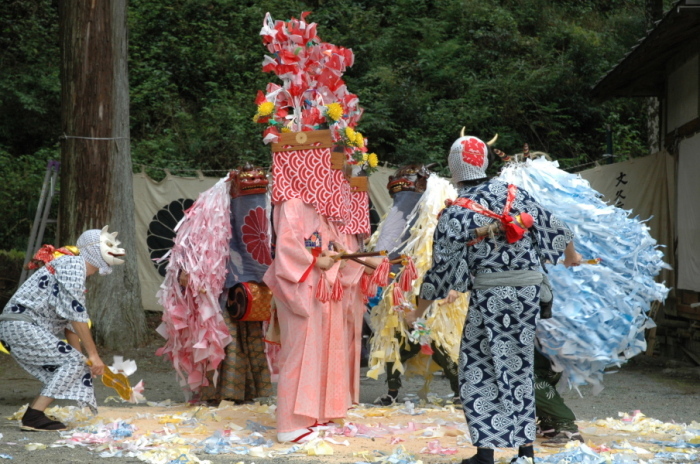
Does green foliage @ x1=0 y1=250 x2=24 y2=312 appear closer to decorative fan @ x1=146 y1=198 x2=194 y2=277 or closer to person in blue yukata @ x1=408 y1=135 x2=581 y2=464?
decorative fan @ x1=146 y1=198 x2=194 y2=277

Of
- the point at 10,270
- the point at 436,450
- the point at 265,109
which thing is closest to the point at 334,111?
the point at 265,109

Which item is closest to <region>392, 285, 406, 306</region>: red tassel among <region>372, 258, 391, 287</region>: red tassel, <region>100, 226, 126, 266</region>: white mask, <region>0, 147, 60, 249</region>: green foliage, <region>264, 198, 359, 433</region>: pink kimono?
<region>372, 258, 391, 287</region>: red tassel

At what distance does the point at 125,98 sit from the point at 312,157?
16.2 feet

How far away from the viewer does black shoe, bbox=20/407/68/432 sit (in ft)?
18.2

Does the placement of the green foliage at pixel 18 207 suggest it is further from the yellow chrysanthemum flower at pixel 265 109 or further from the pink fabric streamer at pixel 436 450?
the pink fabric streamer at pixel 436 450

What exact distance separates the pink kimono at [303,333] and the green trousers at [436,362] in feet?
3.64

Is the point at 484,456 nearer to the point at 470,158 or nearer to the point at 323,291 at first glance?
the point at 323,291

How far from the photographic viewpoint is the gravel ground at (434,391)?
4.92 metres

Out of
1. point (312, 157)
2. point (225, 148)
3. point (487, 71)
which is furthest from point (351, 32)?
point (312, 157)

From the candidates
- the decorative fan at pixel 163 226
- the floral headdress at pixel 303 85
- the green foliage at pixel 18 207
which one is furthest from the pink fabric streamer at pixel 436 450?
the green foliage at pixel 18 207

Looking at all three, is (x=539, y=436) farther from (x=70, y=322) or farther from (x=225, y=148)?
(x=225, y=148)

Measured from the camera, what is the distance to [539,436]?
17.2ft

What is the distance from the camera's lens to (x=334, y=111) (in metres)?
5.58

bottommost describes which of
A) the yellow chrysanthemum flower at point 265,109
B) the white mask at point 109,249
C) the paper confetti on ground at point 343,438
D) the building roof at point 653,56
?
the paper confetti on ground at point 343,438
